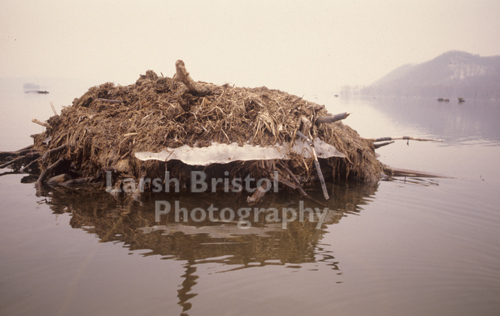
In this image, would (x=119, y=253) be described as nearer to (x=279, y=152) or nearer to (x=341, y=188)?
(x=279, y=152)

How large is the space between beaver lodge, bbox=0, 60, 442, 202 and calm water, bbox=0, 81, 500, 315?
0.56 m

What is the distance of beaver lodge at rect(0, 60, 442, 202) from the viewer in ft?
19.2

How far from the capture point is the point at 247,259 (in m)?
3.85

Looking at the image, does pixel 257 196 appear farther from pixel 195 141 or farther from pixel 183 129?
pixel 183 129

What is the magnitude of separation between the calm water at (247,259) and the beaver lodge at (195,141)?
0.56 m

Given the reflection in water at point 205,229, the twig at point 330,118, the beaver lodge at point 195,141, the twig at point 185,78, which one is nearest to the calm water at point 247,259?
the reflection in water at point 205,229

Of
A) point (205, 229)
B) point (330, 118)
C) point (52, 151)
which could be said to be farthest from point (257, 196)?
point (52, 151)

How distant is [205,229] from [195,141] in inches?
75.7

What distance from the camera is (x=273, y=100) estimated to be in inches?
272

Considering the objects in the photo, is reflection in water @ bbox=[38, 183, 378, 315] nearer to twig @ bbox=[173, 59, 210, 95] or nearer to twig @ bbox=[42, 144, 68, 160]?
twig @ bbox=[42, 144, 68, 160]

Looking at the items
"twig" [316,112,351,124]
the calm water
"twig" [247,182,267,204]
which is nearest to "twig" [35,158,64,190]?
the calm water

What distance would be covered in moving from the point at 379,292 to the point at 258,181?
10.7 ft

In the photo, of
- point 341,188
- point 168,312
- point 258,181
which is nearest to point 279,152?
point 258,181

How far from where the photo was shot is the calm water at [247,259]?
10.00ft
